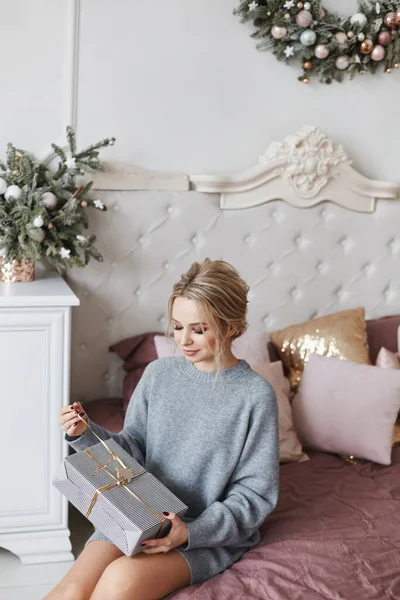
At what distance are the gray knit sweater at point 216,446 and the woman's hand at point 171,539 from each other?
10 centimetres

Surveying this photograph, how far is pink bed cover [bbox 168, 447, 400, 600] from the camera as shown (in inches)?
64.8

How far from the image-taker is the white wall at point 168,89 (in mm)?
2492

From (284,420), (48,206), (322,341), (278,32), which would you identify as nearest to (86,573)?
(284,420)

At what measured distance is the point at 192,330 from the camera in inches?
67.6

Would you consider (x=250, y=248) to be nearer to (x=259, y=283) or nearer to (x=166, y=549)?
(x=259, y=283)

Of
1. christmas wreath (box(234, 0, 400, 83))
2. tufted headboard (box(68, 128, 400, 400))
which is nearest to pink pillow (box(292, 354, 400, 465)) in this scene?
tufted headboard (box(68, 128, 400, 400))

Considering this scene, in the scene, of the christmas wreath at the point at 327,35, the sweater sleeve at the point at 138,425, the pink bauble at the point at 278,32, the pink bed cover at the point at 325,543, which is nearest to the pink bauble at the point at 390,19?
the christmas wreath at the point at 327,35

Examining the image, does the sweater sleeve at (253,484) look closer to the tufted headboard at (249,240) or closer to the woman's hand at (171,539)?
the woman's hand at (171,539)

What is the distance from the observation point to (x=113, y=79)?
101 inches

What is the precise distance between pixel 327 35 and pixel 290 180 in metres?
0.52

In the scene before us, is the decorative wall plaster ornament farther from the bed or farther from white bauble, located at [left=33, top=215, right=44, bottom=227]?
white bauble, located at [left=33, top=215, right=44, bottom=227]

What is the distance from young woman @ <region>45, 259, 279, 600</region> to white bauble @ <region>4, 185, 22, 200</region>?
814 millimetres

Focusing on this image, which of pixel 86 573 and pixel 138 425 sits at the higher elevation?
pixel 138 425

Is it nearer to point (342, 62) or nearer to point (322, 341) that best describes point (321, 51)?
point (342, 62)
